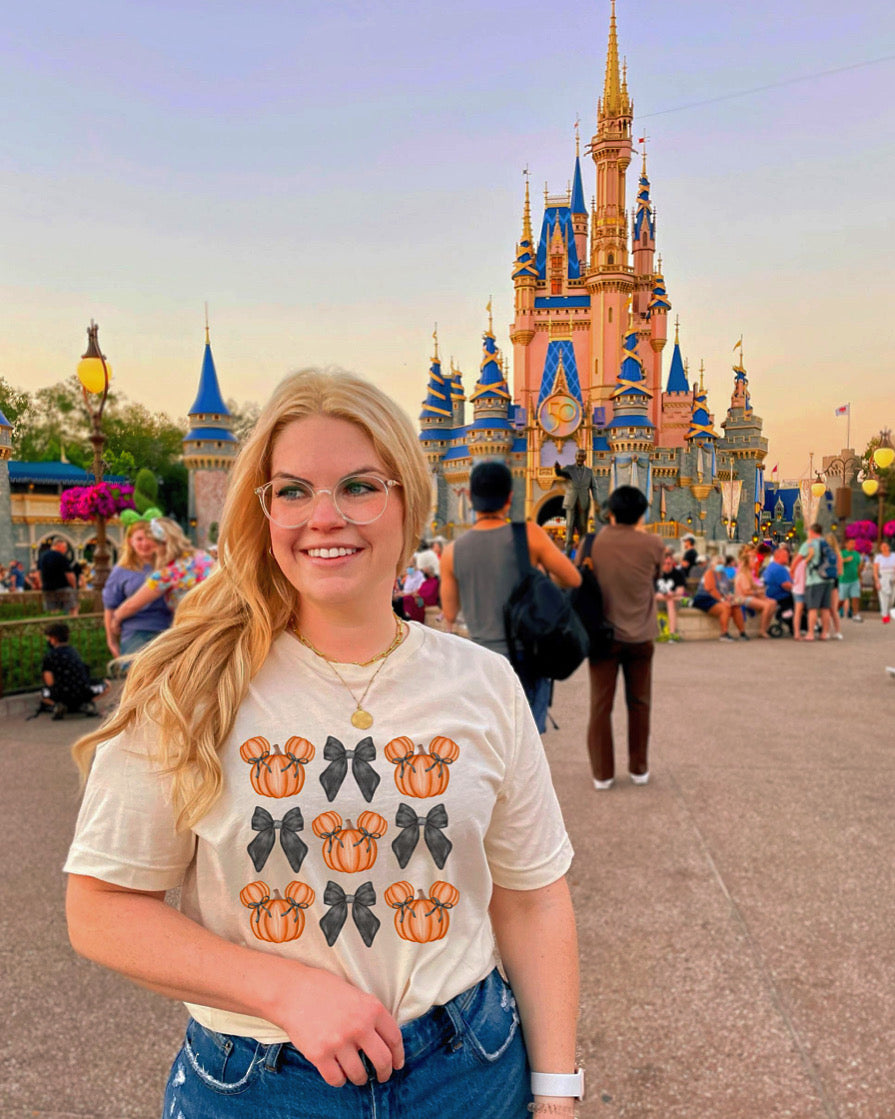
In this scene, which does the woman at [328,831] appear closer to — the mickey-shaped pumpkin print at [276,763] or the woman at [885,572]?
the mickey-shaped pumpkin print at [276,763]

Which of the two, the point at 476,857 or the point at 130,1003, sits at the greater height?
the point at 476,857

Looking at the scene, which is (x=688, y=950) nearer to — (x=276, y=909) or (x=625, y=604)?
(x=625, y=604)

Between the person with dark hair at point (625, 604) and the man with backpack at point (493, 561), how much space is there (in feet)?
2.43

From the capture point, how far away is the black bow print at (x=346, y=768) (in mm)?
1121

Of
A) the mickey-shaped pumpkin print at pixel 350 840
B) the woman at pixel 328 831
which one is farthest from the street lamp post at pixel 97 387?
the mickey-shaped pumpkin print at pixel 350 840

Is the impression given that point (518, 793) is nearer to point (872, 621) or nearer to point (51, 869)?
point (51, 869)

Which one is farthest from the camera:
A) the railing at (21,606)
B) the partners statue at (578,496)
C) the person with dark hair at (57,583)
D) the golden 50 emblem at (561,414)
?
the golden 50 emblem at (561,414)

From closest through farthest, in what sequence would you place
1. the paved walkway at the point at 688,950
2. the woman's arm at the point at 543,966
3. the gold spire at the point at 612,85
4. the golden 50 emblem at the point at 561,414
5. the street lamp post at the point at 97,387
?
the woman's arm at the point at 543,966 → the paved walkway at the point at 688,950 → the street lamp post at the point at 97,387 → the gold spire at the point at 612,85 → the golden 50 emblem at the point at 561,414

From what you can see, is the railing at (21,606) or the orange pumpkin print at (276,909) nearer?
the orange pumpkin print at (276,909)

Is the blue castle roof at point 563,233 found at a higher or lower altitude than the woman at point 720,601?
higher

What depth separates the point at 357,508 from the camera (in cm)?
119

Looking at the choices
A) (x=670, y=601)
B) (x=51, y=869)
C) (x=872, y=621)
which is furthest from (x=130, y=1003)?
(x=872, y=621)

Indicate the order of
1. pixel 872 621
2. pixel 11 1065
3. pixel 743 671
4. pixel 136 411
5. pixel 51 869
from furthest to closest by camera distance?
pixel 136 411 < pixel 872 621 < pixel 743 671 < pixel 51 869 < pixel 11 1065

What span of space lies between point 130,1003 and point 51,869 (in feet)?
4.72
